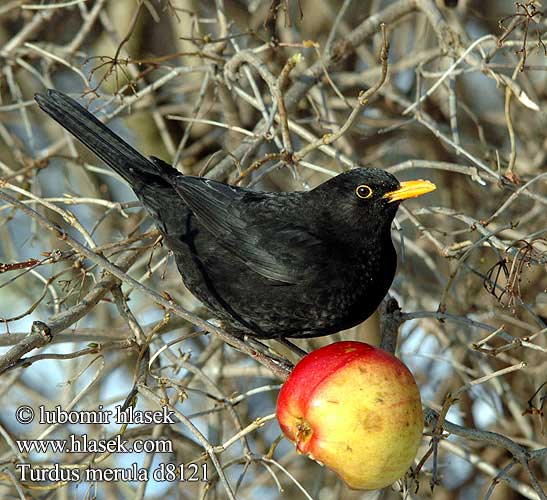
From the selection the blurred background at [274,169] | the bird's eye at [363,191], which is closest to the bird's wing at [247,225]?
the blurred background at [274,169]

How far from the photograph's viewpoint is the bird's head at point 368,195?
11.4 ft

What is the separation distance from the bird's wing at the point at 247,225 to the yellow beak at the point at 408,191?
365mm

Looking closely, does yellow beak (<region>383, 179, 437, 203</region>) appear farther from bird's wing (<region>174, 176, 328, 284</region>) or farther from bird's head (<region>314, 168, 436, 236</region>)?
bird's wing (<region>174, 176, 328, 284</region>)

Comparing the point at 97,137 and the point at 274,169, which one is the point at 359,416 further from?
the point at 97,137

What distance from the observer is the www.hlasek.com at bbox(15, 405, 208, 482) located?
308cm

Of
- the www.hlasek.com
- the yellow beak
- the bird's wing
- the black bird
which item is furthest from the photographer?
the bird's wing

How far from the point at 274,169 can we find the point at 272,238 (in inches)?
13.4

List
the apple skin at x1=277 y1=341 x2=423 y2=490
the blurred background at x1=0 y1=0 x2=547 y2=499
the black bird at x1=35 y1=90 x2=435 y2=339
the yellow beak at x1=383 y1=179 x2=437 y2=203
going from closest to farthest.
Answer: the apple skin at x1=277 y1=341 x2=423 y2=490
the yellow beak at x1=383 y1=179 x2=437 y2=203
the black bird at x1=35 y1=90 x2=435 y2=339
the blurred background at x1=0 y1=0 x2=547 y2=499

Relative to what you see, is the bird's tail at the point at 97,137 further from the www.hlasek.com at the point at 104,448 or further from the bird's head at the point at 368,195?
the www.hlasek.com at the point at 104,448

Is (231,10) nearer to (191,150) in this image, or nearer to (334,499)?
(191,150)

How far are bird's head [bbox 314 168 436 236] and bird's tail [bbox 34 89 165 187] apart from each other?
880mm

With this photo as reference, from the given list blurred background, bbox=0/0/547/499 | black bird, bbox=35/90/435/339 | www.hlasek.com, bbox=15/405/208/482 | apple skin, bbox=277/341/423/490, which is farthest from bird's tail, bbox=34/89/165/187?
apple skin, bbox=277/341/423/490

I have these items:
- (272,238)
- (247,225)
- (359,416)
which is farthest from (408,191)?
(359,416)

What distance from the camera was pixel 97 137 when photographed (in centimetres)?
385
